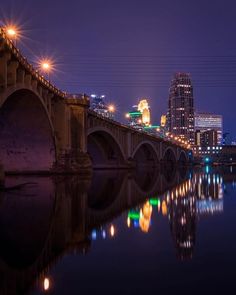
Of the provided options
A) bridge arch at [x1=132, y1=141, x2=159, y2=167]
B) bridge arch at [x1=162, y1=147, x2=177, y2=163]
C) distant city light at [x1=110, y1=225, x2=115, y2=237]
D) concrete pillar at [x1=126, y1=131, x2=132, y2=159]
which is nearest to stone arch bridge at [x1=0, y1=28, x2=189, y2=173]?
distant city light at [x1=110, y1=225, x2=115, y2=237]

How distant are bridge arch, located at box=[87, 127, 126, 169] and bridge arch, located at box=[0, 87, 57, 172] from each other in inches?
1400

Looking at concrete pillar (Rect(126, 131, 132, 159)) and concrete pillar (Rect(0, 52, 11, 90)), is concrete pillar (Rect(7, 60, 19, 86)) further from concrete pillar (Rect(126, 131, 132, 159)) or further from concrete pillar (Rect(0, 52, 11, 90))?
concrete pillar (Rect(126, 131, 132, 159))

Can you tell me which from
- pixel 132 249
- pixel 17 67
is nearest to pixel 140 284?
pixel 132 249

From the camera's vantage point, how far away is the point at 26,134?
5000cm

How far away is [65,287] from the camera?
7.74 m

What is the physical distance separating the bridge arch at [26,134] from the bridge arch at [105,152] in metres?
35.6

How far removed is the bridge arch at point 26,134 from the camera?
44125 millimetres

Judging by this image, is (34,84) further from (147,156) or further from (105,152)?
(147,156)

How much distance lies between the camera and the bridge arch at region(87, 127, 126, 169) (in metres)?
91.3

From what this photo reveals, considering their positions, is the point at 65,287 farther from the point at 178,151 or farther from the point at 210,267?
the point at 178,151

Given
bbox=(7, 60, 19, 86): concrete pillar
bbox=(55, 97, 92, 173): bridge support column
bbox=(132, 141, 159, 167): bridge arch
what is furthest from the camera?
bbox=(132, 141, 159, 167): bridge arch

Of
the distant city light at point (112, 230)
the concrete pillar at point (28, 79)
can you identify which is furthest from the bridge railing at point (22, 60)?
the distant city light at point (112, 230)

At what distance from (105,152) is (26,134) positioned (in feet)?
153

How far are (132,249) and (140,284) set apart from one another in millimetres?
3143
